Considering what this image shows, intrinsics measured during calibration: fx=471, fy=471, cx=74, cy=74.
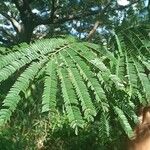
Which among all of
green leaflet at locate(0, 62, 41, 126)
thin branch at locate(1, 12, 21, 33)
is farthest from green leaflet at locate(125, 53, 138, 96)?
thin branch at locate(1, 12, 21, 33)

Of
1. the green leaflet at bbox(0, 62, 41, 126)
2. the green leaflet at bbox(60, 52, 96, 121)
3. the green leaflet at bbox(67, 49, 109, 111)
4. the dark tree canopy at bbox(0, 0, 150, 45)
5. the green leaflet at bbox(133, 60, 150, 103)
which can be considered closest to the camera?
the green leaflet at bbox(0, 62, 41, 126)

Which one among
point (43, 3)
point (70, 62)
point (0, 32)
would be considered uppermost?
point (70, 62)

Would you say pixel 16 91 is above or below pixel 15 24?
above

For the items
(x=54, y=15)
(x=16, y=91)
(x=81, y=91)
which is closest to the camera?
(x=16, y=91)

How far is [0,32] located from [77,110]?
51.7 ft

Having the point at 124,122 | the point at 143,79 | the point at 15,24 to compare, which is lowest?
the point at 15,24

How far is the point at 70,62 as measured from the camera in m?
2.45

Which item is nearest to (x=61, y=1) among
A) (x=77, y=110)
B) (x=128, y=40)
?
(x=128, y=40)

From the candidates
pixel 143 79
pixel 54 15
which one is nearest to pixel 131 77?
pixel 143 79

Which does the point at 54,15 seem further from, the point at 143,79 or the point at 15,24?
Answer: the point at 143,79

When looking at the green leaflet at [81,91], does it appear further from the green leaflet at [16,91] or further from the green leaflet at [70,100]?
the green leaflet at [16,91]

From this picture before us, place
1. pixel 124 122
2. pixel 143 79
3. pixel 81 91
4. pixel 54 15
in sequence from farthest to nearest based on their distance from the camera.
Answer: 1. pixel 54 15
2. pixel 143 79
3. pixel 124 122
4. pixel 81 91

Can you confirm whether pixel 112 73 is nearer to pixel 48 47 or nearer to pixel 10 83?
pixel 48 47

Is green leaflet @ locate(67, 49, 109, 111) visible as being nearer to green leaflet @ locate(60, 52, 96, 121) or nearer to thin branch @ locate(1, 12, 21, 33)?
green leaflet @ locate(60, 52, 96, 121)
